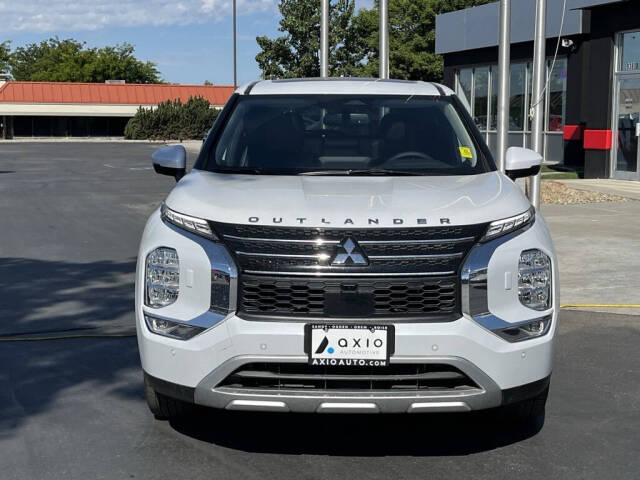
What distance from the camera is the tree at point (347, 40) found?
6197cm

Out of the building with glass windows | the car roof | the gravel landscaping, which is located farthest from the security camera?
the car roof

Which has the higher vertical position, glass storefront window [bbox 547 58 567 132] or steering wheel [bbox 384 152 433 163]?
glass storefront window [bbox 547 58 567 132]

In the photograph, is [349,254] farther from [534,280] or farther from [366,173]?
[366,173]

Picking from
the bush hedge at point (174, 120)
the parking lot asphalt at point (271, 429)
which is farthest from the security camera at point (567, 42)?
the bush hedge at point (174, 120)

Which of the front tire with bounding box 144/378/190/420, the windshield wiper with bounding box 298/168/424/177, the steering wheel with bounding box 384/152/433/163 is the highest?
the steering wheel with bounding box 384/152/433/163

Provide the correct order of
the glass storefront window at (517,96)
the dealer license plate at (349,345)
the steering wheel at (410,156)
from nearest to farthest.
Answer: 1. the dealer license plate at (349,345)
2. the steering wheel at (410,156)
3. the glass storefront window at (517,96)

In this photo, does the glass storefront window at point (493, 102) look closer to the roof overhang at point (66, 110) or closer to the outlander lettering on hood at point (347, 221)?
the outlander lettering on hood at point (347, 221)

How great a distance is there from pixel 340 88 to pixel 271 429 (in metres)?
2.42

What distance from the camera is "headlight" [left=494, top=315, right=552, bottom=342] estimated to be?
4.42 m

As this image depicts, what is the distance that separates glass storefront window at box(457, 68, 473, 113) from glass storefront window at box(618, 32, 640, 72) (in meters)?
10.6

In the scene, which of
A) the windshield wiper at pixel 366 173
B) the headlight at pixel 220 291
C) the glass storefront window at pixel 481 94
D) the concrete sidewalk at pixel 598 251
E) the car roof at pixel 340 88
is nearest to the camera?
the headlight at pixel 220 291

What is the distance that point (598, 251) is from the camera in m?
11.7

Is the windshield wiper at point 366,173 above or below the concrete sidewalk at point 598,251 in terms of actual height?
above

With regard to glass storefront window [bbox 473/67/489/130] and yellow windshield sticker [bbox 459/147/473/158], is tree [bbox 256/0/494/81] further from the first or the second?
yellow windshield sticker [bbox 459/147/473/158]
